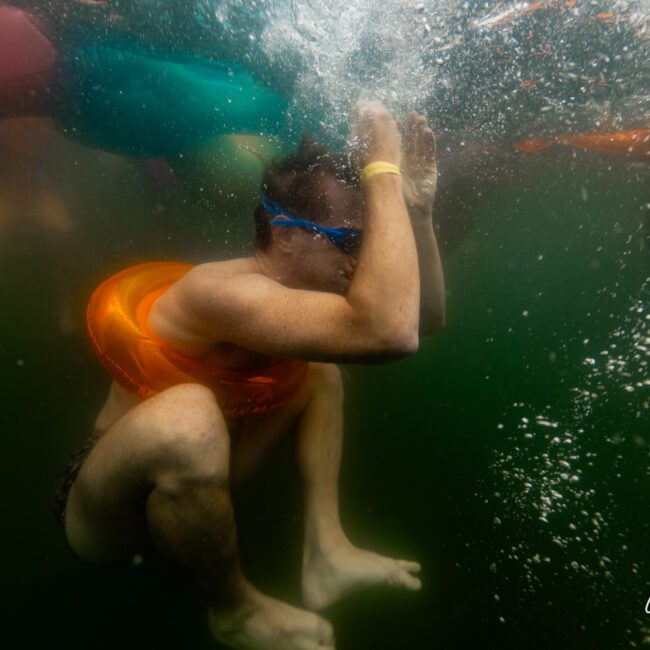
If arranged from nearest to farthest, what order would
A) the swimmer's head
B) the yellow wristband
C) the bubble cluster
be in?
the yellow wristband
the swimmer's head
the bubble cluster

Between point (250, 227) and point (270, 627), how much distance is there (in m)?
5.22

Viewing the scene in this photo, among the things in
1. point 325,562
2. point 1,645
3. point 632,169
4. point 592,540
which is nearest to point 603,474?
point 592,540

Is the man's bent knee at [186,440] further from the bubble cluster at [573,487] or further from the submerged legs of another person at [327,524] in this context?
the bubble cluster at [573,487]

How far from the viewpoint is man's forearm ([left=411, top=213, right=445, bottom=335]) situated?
120 inches

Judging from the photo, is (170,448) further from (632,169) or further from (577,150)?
(632,169)

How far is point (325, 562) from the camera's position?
101 inches

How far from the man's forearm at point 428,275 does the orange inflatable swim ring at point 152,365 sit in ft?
3.97

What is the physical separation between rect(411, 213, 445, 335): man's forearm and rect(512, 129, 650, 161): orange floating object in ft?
19.0

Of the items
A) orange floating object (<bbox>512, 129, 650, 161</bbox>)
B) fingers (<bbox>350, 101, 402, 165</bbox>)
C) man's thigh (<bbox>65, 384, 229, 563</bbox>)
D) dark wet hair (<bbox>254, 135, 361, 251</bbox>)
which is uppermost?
orange floating object (<bbox>512, 129, 650, 161</bbox>)

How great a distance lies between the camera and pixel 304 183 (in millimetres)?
2285


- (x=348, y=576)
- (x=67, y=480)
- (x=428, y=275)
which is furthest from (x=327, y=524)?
(x=428, y=275)

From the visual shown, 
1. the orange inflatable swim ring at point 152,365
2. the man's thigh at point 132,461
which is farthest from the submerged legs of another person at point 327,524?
the man's thigh at point 132,461

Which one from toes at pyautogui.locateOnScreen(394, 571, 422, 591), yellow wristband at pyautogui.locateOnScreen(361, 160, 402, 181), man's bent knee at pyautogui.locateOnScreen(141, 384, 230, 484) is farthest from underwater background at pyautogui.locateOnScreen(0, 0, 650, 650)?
man's bent knee at pyautogui.locateOnScreen(141, 384, 230, 484)

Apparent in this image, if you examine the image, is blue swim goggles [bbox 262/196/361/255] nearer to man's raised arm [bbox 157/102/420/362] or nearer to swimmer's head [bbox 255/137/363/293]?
swimmer's head [bbox 255/137/363/293]
